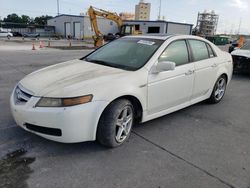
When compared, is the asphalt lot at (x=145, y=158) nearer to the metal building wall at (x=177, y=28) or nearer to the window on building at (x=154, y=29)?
→ the metal building wall at (x=177, y=28)

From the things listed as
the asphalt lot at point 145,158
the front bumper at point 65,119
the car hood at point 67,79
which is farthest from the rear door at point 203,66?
the front bumper at point 65,119

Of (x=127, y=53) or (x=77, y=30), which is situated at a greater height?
(x=77, y=30)

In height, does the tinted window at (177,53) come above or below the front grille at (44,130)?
above

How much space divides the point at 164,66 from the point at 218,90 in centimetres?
248

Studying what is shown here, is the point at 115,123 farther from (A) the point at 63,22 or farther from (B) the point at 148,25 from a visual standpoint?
(A) the point at 63,22

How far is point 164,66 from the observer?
10.8 feet

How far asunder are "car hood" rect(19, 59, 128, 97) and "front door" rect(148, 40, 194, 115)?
0.59 meters

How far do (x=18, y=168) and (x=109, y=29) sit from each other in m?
52.1

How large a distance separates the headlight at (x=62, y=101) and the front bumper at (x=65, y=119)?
0.14ft

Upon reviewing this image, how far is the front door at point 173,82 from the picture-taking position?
136 inches

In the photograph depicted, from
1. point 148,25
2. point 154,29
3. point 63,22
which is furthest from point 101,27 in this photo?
point 154,29

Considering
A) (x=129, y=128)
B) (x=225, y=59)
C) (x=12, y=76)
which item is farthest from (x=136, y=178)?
(x=12, y=76)

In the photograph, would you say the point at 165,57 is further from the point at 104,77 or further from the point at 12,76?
the point at 12,76

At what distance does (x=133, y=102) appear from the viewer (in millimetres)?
3326
